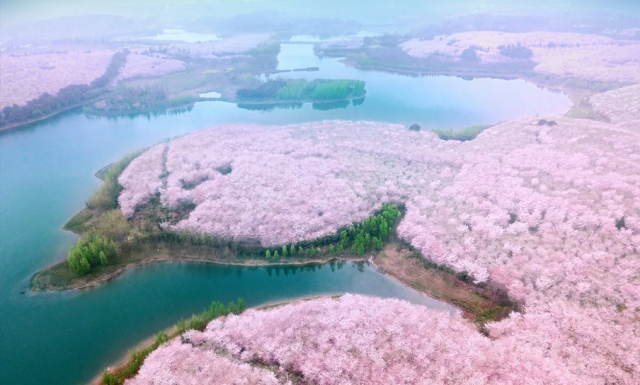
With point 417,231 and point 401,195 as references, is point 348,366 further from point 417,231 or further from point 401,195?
point 401,195

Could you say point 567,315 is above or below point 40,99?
below

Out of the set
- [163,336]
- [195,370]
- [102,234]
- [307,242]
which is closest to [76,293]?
[102,234]

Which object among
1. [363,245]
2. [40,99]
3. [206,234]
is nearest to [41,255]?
[206,234]

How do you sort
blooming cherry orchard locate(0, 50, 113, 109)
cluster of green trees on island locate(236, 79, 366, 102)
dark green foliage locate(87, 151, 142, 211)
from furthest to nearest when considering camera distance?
1. cluster of green trees on island locate(236, 79, 366, 102)
2. blooming cherry orchard locate(0, 50, 113, 109)
3. dark green foliage locate(87, 151, 142, 211)

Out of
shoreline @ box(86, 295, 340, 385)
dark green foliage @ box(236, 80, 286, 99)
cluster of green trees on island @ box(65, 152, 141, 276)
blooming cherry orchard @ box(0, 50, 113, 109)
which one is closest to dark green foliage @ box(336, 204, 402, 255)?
shoreline @ box(86, 295, 340, 385)

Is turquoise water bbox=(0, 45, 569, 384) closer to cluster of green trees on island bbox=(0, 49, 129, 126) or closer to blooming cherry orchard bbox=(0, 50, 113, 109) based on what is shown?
cluster of green trees on island bbox=(0, 49, 129, 126)

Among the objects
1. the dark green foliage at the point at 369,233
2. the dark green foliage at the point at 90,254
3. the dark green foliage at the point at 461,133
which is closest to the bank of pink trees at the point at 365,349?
the dark green foliage at the point at 369,233
